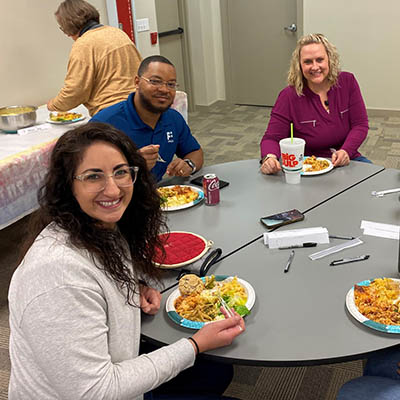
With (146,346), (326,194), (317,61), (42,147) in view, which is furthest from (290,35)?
(146,346)

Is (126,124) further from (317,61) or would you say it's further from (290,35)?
(290,35)

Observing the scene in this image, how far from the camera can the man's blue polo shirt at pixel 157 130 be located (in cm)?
226

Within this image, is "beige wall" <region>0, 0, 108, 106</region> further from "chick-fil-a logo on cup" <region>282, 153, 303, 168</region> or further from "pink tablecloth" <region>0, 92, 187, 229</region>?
"chick-fil-a logo on cup" <region>282, 153, 303, 168</region>

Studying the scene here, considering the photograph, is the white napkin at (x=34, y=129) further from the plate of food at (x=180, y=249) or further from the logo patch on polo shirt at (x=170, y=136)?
the plate of food at (x=180, y=249)

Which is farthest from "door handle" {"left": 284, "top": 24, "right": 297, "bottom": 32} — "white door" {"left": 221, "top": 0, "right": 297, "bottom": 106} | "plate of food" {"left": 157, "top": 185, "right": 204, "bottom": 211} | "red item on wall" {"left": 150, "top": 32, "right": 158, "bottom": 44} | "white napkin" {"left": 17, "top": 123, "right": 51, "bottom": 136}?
"plate of food" {"left": 157, "top": 185, "right": 204, "bottom": 211}

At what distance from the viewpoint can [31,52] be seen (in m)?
3.87

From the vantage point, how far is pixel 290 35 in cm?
577

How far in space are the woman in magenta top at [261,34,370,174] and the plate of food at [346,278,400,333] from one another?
131 cm

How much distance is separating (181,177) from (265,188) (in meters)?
0.43

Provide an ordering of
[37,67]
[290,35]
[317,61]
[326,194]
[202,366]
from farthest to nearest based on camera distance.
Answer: [290,35] < [37,67] < [317,61] < [326,194] < [202,366]

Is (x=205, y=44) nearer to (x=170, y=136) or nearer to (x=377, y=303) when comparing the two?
(x=170, y=136)

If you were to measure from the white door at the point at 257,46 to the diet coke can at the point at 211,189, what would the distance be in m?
4.37

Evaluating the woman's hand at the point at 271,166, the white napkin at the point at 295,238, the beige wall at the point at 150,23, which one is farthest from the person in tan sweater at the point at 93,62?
the white napkin at the point at 295,238

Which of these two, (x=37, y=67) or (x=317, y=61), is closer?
(x=317, y=61)
